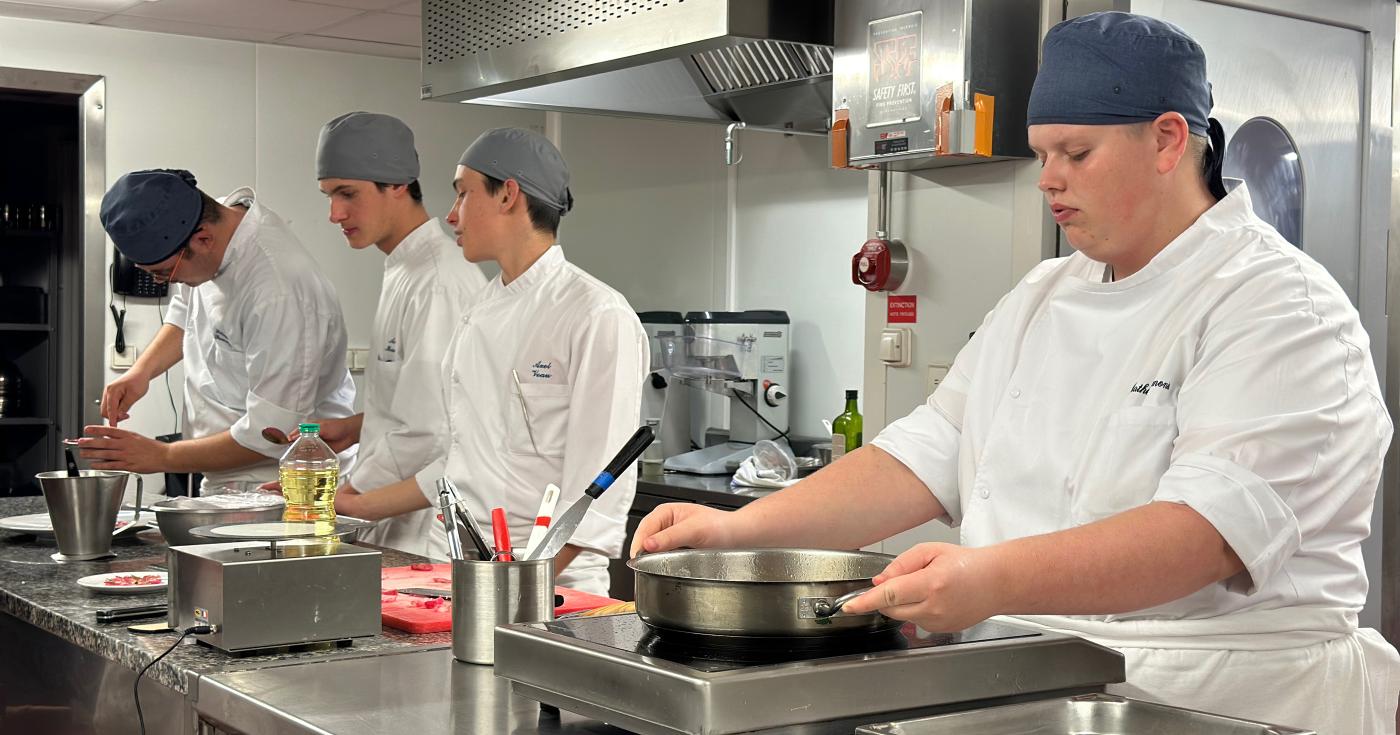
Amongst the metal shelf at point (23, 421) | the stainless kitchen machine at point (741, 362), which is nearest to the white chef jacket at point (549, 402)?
the stainless kitchen machine at point (741, 362)

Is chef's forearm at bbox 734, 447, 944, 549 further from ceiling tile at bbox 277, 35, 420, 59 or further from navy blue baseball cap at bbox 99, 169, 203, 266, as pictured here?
ceiling tile at bbox 277, 35, 420, 59

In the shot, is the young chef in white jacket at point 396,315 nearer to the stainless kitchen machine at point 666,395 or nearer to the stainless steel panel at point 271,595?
the stainless steel panel at point 271,595

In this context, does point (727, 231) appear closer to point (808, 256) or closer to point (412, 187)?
A: point (808, 256)

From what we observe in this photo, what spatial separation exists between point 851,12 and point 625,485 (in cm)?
115

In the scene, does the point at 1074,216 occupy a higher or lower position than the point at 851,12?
lower

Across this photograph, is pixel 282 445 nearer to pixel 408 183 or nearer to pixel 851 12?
pixel 408 183

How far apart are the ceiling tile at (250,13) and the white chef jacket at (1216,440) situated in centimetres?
390

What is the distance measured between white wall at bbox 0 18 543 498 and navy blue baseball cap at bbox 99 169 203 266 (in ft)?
7.08

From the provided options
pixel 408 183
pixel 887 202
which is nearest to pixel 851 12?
pixel 887 202

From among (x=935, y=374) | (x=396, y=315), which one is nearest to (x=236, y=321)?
(x=396, y=315)

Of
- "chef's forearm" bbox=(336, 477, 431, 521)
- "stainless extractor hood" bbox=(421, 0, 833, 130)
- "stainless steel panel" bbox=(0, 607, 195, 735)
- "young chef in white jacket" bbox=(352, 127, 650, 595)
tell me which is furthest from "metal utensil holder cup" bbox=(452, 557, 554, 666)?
"stainless extractor hood" bbox=(421, 0, 833, 130)

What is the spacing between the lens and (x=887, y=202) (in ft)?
A: 11.1

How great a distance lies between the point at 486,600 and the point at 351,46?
4.55 meters

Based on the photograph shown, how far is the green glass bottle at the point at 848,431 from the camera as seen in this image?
154 inches
